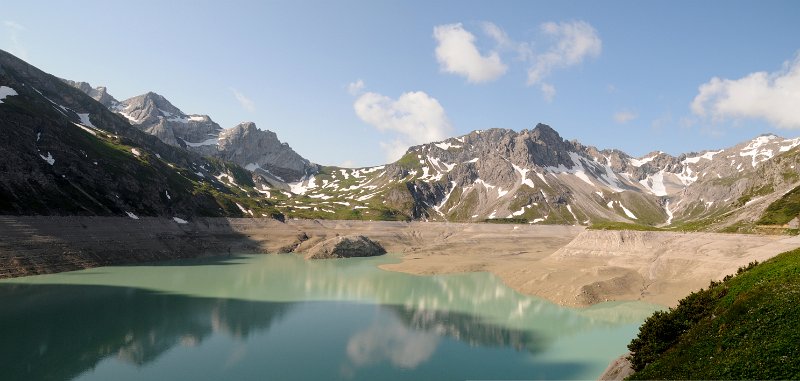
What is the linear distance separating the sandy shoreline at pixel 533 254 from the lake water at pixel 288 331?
17.4ft

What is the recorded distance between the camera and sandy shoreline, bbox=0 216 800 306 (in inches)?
2773

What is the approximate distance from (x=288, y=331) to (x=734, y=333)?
43017 millimetres

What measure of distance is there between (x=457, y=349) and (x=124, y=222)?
108693 mm

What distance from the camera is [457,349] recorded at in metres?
42.2

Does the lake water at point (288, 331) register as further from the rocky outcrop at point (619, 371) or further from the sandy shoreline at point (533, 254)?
the rocky outcrop at point (619, 371)

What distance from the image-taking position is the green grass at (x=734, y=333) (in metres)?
15.3

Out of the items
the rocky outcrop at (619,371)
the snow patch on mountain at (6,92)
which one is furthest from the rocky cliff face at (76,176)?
the rocky outcrop at (619,371)

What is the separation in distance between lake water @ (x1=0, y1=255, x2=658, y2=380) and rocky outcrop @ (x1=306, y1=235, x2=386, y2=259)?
5104cm

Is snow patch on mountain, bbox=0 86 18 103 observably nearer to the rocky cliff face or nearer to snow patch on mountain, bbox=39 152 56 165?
the rocky cliff face

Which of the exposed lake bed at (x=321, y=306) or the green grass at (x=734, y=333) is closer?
the green grass at (x=734, y=333)

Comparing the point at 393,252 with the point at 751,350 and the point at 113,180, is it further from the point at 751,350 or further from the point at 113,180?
the point at 751,350

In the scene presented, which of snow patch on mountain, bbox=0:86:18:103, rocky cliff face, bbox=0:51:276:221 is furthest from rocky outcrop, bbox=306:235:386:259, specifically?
snow patch on mountain, bbox=0:86:18:103

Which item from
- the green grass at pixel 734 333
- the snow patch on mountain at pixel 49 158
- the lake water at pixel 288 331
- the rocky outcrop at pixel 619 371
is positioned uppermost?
the snow patch on mountain at pixel 49 158

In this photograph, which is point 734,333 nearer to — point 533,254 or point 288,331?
point 288,331
